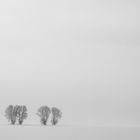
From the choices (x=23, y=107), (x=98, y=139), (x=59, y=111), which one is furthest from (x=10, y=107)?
(x=98, y=139)

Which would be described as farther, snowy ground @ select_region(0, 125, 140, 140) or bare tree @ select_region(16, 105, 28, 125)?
bare tree @ select_region(16, 105, 28, 125)

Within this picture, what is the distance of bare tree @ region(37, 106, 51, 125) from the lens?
431ft

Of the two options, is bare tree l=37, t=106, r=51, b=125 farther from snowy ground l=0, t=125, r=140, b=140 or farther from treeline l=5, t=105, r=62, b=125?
snowy ground l=0, t=125, r=140, b=140

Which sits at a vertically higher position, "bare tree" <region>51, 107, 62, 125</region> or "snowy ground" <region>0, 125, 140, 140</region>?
"bare tree" <region>51, 107, 62, 125</region>

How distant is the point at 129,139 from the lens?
55625mm

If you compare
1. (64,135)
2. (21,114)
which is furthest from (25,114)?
(64,135)

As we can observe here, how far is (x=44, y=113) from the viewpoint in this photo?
132m

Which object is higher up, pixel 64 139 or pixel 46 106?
pixel 46 106

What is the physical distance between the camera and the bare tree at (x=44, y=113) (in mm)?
131363

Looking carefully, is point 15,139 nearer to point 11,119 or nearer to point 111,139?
point 111,139

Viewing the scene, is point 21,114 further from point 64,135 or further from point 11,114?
point 64,135

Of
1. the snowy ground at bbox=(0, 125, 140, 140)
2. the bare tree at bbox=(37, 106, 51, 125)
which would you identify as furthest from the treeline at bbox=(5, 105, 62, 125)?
the snowy ground at bbox=(0, 125, 140, 140)

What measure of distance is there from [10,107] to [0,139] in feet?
276

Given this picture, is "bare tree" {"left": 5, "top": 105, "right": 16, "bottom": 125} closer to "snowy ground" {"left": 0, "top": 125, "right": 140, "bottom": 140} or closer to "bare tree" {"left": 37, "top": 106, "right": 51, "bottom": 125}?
"bare tree" {"left": 37, "top": 106, "right": 51, "bottom": 125}
